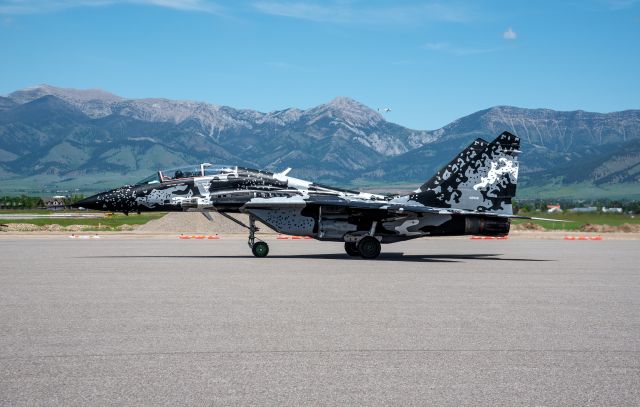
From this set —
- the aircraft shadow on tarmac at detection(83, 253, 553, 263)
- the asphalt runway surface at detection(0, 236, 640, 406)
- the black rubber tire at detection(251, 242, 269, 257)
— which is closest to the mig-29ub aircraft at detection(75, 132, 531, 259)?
the black rubber tire at detection(251, 242, 269, 257)

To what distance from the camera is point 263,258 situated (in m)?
26.1

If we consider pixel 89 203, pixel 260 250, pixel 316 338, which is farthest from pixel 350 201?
pixel 316 338

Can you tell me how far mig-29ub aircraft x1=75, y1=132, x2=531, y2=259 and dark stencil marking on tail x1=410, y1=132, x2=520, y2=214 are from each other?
0.11ft

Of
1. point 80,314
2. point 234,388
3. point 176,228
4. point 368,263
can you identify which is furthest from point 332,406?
point 176,228

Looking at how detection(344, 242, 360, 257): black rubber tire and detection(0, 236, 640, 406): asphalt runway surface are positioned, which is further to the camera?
detection(344, 242, 360, 257): black rubber tire

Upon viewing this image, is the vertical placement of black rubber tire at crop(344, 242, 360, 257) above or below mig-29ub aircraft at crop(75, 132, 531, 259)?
below

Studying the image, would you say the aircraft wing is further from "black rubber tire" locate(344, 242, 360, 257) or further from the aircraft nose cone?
the aircraft nose cone

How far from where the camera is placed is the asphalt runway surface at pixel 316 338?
25.9 ft

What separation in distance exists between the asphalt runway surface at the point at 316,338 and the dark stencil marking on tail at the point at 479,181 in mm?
7042

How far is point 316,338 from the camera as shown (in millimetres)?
10688

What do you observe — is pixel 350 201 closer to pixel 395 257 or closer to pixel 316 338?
pixel 395 257

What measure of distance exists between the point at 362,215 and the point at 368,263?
8.49ft

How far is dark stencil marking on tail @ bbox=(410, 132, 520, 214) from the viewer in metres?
27.7

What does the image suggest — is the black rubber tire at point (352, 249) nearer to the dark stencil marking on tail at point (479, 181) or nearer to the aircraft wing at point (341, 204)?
the aircraft wing at point (341, 204)
